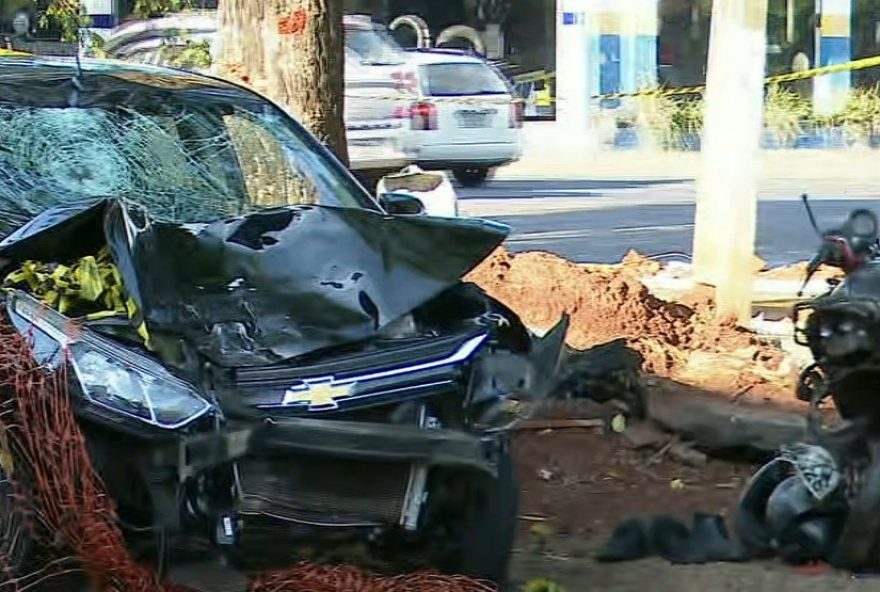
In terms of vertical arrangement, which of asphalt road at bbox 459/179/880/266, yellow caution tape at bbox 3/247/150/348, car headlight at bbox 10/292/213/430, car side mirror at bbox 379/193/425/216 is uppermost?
car side mirror at bbox 379/193/425/216

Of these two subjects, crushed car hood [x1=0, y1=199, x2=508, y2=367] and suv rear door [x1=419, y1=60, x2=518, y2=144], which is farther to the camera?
suv rear door [x1=419, y1=60, x2=518, y2=144]

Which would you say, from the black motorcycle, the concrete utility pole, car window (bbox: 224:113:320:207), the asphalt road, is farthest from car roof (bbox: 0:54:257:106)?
the asphalt road

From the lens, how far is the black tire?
4.54 m

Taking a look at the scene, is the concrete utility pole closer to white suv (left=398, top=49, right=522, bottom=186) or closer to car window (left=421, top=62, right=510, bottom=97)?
white suv (left=398, top=49, right=522, bottom=186)

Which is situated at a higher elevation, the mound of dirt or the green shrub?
the green shrub

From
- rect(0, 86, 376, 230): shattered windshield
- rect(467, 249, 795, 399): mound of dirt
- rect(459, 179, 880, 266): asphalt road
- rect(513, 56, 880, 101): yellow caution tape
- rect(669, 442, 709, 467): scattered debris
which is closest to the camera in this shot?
rect(0, 86, 376, 230): shattered windshield

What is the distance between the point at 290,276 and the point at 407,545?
0.85 m

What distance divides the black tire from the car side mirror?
1339mm

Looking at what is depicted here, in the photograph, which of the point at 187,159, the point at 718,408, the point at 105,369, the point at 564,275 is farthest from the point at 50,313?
the point at 564,275

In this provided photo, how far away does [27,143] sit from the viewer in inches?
215

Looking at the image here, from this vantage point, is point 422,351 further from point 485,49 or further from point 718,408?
point 485,49

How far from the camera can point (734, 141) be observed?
27.8ft

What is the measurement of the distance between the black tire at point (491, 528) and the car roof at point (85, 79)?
88.7 inches

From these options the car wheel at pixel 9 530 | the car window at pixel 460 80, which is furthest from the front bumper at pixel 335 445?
the car window at pixel 460 80
